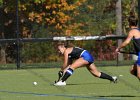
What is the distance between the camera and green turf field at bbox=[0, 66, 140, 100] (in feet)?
40.3

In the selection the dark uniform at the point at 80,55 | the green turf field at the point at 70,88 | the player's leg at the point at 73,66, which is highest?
the dark uniform at the point at 80,55

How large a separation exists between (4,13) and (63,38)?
272 cm

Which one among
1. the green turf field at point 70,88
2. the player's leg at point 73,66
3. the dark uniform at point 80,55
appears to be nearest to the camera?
the green turf field at point 70,88

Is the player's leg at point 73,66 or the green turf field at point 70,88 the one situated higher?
the player's leg at point 73,66

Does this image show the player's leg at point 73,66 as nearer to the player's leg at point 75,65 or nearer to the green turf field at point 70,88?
the player's leg at point 75,65

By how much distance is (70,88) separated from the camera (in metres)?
14.4

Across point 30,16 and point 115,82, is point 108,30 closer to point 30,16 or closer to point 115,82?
point 30,16

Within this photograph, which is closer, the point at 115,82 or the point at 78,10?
the point at 115,82

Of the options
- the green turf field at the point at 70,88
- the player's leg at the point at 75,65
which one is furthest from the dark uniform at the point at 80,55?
the green turf field at the point at 70,88

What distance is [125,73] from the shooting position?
19.2 meters

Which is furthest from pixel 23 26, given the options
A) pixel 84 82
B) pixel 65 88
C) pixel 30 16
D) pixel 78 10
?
pixel 65 88

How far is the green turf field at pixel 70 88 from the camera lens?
12281 millimetres

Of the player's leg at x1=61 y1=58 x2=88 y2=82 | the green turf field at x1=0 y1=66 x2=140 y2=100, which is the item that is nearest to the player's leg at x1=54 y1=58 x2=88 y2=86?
the player's leg at x1=61 y1=58 x2=88 y2=82

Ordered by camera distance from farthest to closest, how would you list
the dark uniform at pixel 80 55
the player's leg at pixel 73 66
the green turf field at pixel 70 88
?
the dark uniform at pixel 80 55 → the player's leg at pixel 73 66 → the green turf field at pixel 70 88
